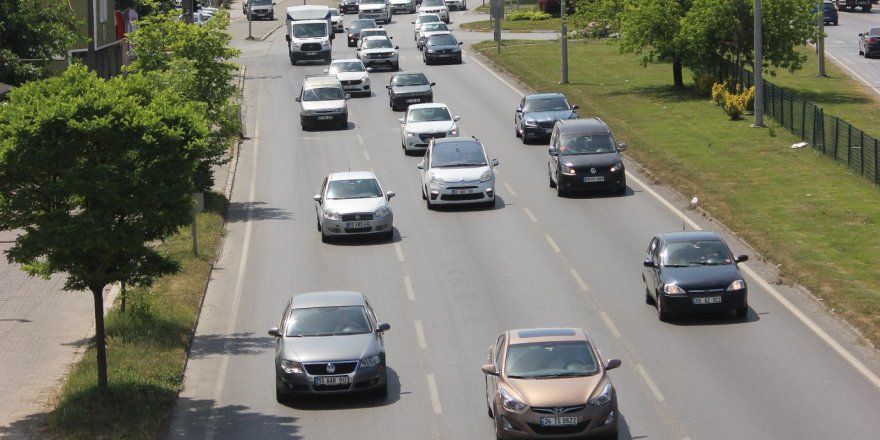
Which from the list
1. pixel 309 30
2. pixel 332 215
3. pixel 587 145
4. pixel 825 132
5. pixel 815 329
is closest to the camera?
pixel 815 329

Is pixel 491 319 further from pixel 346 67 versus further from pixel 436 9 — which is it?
pixel 436 9

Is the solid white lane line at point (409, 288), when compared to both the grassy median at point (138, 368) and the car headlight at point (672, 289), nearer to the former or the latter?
the grassy median at point (138, 368)

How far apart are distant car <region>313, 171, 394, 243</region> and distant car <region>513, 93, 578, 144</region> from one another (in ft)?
39.9

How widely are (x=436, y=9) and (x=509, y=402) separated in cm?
8097

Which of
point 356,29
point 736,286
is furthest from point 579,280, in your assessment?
point 356,29

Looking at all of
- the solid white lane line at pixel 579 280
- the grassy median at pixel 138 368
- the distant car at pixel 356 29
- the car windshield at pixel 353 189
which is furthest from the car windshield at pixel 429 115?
the distant car at pixel 356 29

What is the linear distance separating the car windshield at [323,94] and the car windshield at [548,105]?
8812 mm

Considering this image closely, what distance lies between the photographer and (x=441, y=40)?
69.6 meters

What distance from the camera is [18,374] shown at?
23188 mm

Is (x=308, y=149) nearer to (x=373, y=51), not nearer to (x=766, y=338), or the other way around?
(x=373, y=51)

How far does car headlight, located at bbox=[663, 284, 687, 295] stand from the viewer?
23.9m

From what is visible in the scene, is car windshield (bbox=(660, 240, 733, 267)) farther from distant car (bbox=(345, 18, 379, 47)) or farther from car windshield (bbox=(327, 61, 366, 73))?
distant car (bbox=(345, 18, 379, 47))

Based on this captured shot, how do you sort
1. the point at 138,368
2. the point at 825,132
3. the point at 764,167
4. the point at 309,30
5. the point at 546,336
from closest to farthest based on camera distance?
the point at 546,336 < the point at 138,368 < the point at 764,167 < the point at 825,132 < the point at 309,30

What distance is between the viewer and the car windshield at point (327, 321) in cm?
2081
